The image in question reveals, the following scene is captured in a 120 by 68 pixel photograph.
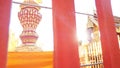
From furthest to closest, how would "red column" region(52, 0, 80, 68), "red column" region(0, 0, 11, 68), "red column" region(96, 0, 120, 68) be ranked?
"red column" region(96, 0, 120, 68)
"red column" region(52, 0, 80, 68)
"red column" region(0, 0, 11, 68)

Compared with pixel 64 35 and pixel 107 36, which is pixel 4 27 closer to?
pixel 64 35

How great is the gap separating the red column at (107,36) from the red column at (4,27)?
2.10ft

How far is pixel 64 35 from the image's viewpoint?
3.18 feet

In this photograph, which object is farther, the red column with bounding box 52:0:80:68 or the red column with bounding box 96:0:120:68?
the red column with bounding box 96:0:120:68

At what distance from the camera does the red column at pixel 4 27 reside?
0.77 meters

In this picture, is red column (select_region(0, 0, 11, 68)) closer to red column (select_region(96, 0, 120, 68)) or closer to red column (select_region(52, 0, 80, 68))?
red column (select_region(52, 0, 80, 68))

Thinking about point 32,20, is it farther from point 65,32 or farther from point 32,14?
point 65,32

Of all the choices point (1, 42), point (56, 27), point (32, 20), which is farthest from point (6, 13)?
point (32, 20)

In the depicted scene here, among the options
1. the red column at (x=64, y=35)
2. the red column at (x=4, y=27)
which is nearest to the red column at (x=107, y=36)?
the red column at (x=64, y=35)

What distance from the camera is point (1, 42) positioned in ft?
2.56

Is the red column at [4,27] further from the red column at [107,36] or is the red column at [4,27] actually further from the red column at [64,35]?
the red column at [107,36]

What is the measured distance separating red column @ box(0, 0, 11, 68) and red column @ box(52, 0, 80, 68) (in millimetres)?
273

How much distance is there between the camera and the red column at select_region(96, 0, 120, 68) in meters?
1.11

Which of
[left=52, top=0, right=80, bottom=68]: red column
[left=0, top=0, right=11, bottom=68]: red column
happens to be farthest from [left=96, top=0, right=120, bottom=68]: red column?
[left=0, top=0, right=11, bottom=68]: red column
